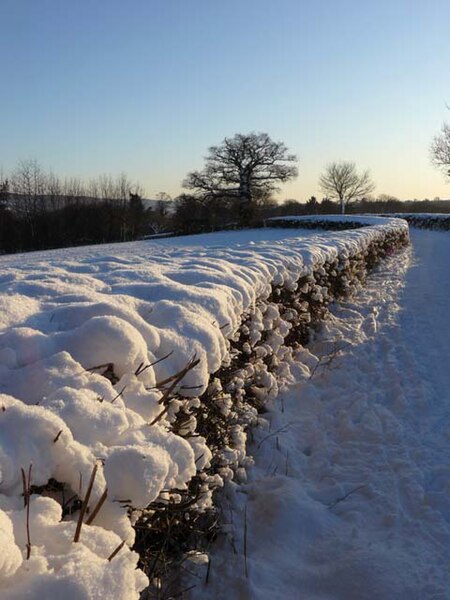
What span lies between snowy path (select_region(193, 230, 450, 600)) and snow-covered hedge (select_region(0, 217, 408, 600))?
26 centimetres

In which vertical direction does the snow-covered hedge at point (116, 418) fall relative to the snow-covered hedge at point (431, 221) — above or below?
below

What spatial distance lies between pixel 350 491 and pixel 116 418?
1.93 meters

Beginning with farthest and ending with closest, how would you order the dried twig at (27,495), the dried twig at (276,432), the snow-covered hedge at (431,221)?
the snow-covered hedge at (431,221)
the dried twig at (276,432)
the dried twig at (27,495)

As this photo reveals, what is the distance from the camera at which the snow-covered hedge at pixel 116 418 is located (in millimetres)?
1193

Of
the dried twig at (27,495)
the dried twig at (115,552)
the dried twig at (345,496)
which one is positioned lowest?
the dried twig at (345,496)

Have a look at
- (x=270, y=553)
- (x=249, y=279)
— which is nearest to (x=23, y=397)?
(x=270, y=553)

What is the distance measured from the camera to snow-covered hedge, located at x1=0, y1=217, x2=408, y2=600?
119 centimetres

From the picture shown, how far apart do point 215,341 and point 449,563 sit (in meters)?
1.57

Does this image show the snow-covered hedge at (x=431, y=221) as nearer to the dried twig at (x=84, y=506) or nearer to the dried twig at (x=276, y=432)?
the dried twig at (x=276, y=432)

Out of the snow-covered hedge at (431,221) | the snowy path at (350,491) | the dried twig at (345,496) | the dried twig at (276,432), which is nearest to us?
the snowy path at (350,491)

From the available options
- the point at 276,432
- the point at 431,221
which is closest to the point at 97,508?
the point at 276,432

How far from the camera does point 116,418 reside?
1581mm

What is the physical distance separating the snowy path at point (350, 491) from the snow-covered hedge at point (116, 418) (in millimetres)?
264

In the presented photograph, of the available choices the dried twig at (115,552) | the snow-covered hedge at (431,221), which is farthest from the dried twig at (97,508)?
the snow-covered hedge at (431,221)
